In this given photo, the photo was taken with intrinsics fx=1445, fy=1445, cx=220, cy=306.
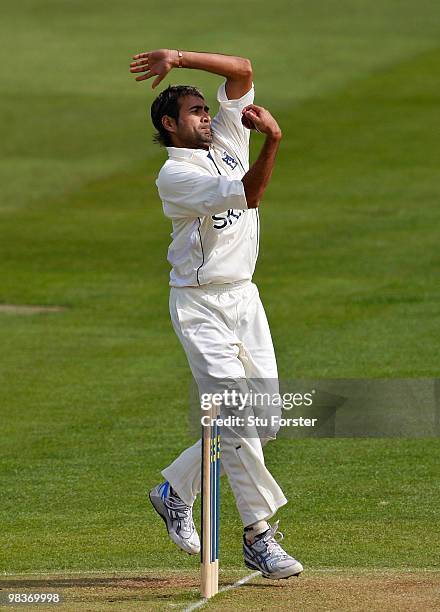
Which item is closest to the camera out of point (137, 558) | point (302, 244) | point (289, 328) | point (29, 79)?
point (137, 558)

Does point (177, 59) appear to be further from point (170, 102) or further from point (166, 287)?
point (166, 287)

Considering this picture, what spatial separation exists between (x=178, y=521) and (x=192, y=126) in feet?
7.24

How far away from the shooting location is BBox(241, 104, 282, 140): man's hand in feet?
23.9

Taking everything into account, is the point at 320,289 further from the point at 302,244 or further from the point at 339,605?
the point at 339,605

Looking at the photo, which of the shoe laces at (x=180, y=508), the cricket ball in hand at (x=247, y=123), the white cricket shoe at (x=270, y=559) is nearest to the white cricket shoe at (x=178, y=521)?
the shoe laces at (x=180, y=508)

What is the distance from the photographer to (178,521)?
812cm

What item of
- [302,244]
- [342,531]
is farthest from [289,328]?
[342,531]

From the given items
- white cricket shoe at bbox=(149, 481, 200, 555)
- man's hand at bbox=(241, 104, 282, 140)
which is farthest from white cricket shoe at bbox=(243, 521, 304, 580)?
man's hand at bbox=(241, 104, 282, 140)

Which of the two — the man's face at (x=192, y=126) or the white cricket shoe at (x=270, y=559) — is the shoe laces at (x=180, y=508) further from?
the man's face at (x=192, y=126)

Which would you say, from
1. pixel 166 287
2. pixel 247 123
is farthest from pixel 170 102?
pixel 166 287

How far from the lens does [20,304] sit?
20656 millimetres

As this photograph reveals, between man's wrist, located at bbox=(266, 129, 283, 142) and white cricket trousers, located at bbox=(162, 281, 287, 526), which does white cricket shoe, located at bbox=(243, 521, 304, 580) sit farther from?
man's wrist, located at bbox=(266, 129, 283, 142)

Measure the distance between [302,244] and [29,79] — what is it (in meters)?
17.5

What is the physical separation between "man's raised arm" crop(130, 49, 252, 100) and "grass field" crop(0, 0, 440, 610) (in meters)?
2.76
